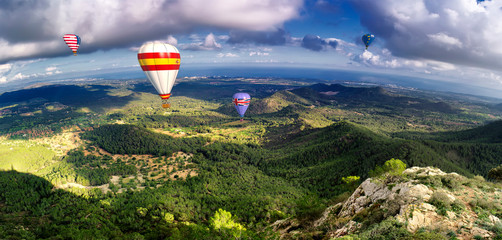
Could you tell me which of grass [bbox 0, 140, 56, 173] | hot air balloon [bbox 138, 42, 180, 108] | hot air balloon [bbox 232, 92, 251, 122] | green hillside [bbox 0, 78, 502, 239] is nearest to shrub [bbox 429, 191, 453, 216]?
green hillside [bbox 0, 78, 502, 239]

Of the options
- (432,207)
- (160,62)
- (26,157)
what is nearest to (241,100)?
(160,62)

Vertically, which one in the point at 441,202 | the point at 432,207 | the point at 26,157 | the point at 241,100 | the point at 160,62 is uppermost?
the point at 160,62

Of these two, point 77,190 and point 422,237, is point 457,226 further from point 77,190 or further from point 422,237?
point 77,190

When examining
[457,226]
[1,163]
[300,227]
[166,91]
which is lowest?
[1,163]

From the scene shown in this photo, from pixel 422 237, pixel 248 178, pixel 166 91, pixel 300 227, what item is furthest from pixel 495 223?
pixel 248 178

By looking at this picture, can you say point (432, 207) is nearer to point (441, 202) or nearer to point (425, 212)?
point (441, 202)
